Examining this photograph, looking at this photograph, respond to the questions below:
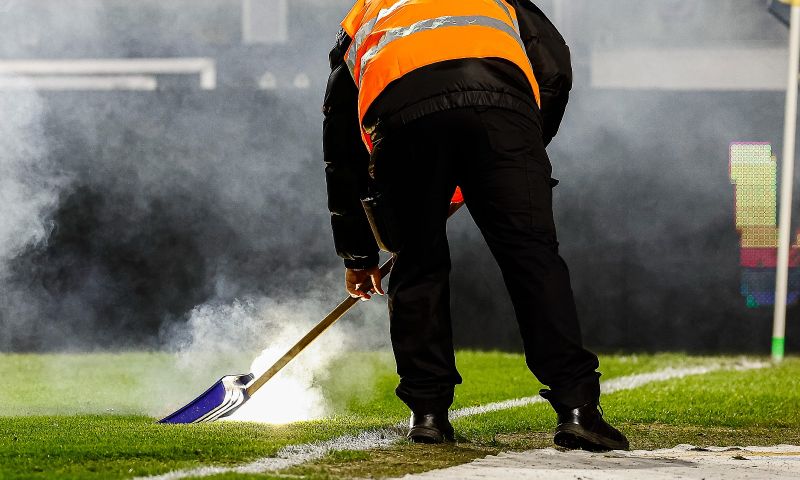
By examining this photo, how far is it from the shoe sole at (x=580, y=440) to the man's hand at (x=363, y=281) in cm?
86

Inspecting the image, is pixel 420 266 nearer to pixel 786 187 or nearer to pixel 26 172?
pixel 786 187

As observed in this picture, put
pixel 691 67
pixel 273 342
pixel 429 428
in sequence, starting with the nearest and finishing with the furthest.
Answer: pixel 429 428 → pixel 273 342 → pixel 691 67

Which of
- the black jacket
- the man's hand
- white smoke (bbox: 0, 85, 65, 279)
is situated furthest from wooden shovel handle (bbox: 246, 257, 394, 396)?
white smoke (bbox: 0, 85, 65, 279)

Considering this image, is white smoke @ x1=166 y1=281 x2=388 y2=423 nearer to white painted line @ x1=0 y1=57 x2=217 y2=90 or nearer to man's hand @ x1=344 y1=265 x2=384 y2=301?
man's hand @ x1=344 y1=265 x2=384 y2=301

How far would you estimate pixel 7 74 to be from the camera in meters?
7.08

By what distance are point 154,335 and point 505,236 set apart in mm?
4407

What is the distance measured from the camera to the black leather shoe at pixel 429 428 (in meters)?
3.11

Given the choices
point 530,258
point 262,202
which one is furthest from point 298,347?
point 262,202

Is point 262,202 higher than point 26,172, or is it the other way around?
point 26,172

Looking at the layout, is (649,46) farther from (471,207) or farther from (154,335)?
(471,207)

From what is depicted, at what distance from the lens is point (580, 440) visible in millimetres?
2934

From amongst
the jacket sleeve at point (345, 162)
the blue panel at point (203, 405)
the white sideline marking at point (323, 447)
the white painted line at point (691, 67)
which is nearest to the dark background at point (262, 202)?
the white painted line at point (691, 67)

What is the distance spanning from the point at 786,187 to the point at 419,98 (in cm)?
438

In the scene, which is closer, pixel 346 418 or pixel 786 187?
pixel 346 418
